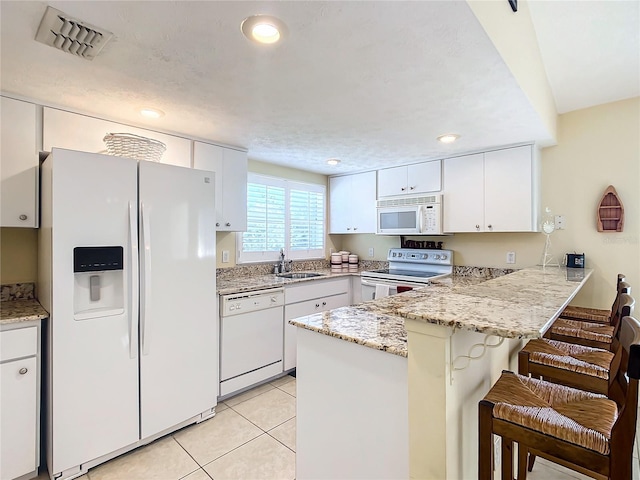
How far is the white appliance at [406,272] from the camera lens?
10.9 feet

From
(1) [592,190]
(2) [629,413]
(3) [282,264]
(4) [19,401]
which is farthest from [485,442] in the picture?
(3) [282,264]

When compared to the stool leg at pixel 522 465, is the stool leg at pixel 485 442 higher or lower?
higher

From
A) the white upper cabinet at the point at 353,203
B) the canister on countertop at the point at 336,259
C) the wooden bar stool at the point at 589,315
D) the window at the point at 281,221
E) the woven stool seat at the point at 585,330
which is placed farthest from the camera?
the canister on countertop at the point at 336,259

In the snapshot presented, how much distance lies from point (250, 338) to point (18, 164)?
76.5 inches

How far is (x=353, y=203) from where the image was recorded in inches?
164

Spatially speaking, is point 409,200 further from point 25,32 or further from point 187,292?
point 25,32

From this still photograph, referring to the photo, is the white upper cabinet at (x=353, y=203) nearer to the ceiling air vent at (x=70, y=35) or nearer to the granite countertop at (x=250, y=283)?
the granite countertop at (x=250, y=283)

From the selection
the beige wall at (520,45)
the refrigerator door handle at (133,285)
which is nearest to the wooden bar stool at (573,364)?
the beige wall at (520,45)

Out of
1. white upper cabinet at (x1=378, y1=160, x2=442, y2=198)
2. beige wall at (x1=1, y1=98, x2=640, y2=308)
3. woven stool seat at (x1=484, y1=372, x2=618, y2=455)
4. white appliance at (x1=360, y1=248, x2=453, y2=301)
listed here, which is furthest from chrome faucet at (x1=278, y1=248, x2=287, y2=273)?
woven stool seat at (x1=484, y1=372, x2=618, y2=455)

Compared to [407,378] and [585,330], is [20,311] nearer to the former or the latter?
[407,378]

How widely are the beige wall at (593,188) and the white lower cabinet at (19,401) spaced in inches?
150

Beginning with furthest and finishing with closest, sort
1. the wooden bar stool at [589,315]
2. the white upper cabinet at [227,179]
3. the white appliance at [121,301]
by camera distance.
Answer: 1. the white upper cabinet at [227,179]
2. the wooden bar stool at [589,315]
3. the white appliance at [121,301]

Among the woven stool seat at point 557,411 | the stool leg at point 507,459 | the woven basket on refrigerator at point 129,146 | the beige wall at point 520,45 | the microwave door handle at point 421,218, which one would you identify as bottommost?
the stool leg at point 507,459

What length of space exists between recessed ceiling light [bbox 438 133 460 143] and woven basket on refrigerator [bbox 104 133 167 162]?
7.17ft
